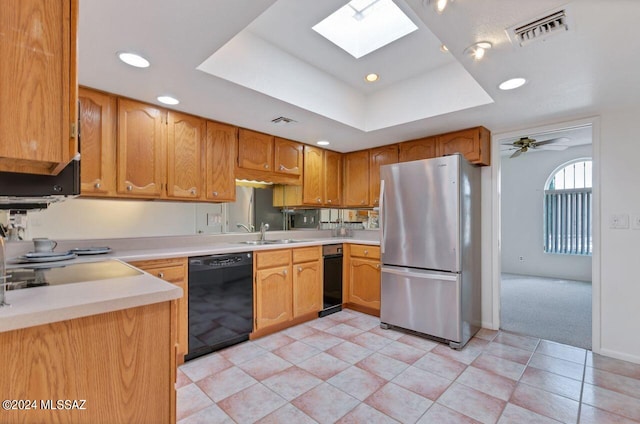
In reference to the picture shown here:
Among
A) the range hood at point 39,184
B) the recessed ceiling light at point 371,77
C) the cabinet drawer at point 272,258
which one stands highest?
the recessed ceiling light at point 371,77

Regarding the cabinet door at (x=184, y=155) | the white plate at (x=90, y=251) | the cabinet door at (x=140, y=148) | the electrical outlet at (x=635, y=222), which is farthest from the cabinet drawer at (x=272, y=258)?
the electrical outlet at (x=635, y=222)

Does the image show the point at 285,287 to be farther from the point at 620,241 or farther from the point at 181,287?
the point at 620,241

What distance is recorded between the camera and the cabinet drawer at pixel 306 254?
10.5ft

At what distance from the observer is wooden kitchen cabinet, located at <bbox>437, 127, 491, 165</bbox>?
3.03 metres

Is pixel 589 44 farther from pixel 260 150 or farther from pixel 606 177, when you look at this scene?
pixel 260 150

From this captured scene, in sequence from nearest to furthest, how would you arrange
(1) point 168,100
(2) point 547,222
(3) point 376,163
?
(1) point 168,100 < (3) point 376,163 < (2) point 547,222

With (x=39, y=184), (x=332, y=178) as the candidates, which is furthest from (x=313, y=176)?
(x=39, y=184)

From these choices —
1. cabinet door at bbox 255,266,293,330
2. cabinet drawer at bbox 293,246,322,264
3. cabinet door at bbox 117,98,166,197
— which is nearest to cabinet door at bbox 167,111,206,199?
cabinet door at bbox 117,98,166,197

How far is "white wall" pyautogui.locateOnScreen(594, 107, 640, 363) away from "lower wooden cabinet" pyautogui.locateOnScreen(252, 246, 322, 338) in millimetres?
2577

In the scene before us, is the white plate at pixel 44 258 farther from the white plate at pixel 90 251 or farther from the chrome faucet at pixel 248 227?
the chrome faucet at pixel 248 227

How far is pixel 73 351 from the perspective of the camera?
905 millimetres

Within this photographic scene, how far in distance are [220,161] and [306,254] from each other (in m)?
1.30

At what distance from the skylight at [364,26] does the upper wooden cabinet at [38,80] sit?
160cm

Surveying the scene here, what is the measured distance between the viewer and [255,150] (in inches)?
127
